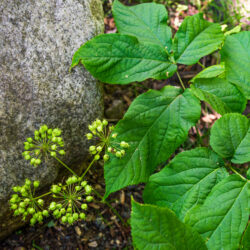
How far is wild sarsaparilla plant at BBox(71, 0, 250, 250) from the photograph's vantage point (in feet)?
5.25

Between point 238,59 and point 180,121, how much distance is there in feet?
2.30

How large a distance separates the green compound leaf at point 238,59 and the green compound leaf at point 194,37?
13 cm

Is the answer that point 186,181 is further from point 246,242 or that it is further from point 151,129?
point 246,242

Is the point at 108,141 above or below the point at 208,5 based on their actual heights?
below

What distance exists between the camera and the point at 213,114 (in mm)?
3406

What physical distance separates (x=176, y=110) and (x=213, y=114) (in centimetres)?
169

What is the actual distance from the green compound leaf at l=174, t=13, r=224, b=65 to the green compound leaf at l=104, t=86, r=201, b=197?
1.15 feet

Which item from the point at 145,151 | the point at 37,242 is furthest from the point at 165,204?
the point at 37,242

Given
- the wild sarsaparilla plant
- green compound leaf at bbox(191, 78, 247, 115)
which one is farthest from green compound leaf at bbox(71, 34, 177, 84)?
green compound leaf at bbox(191, 78, 247, 115)

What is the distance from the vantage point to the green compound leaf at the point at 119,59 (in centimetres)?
186

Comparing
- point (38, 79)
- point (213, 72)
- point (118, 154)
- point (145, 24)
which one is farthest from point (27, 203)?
point (213, 72)

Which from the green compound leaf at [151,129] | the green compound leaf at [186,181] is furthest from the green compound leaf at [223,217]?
the green compound leaf at [151,129]

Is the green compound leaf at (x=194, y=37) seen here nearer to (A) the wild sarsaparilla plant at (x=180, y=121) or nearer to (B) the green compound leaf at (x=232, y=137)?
(A) the wild sarsaparilla plant at (x=180, y=121)

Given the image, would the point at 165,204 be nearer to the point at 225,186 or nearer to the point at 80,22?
the point at 225,186
